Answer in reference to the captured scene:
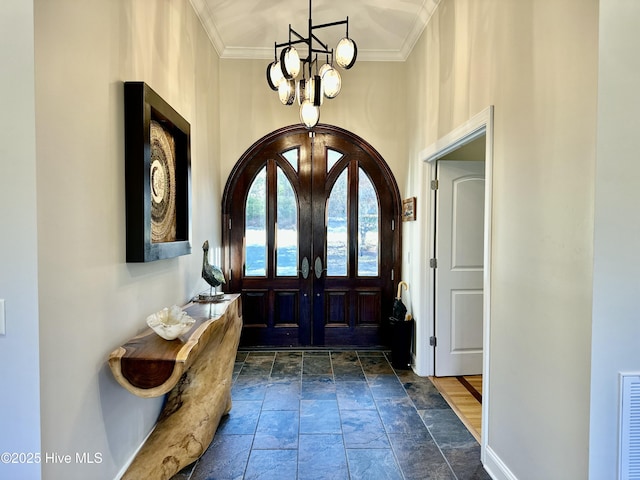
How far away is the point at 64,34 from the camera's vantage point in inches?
54.5

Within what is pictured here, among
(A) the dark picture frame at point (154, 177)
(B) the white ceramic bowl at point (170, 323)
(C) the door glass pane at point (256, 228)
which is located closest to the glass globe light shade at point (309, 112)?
(A) the dark picture frame at point (154, 177)

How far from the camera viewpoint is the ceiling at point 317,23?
3.05 m

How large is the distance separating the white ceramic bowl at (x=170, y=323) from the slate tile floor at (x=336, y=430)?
2.94 ft

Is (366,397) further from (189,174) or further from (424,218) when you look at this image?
(189,174)

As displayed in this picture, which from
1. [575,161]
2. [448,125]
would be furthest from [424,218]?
[575,161]

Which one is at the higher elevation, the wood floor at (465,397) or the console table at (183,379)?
the console table at (183,379)

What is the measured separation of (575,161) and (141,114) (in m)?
2.10

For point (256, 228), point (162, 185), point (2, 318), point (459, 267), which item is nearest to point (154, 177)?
point (162, 185)

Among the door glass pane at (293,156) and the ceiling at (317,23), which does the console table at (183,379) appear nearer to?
the door glass pane at (293,156)

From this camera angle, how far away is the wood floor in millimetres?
2553

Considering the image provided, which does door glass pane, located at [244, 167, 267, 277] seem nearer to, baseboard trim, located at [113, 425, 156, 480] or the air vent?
baseboard trim, located at [113, 425, 156, 480]

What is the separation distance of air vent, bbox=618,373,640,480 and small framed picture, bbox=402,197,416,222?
2.33 m

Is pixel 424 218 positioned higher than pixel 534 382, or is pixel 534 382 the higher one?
pixel 424 218

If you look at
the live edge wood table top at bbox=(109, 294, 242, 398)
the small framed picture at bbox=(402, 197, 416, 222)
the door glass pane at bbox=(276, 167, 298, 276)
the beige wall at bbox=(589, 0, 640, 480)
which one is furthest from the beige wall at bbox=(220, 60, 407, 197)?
the beige wall at bbox=(589, 0, 640, 480)
